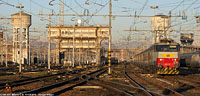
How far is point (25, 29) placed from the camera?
8875 cm

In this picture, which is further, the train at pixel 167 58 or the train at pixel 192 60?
the train at pixel 192 60

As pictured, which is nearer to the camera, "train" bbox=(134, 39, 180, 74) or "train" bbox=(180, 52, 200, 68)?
"train" bbox=(134, 39, 180, 74)

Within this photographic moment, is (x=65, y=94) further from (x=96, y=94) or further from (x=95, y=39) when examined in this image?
(x=95, y=39)

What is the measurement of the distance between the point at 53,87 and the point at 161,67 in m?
14.3

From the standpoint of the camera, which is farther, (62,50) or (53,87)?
(62,50)

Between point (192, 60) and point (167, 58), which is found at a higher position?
point (167, 58)

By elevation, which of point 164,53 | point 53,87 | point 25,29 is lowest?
point 53,87

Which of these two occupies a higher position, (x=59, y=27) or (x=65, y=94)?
(x=59, y=27)

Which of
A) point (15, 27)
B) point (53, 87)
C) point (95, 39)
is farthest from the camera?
point (95, 39)

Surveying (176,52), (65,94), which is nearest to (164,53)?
(176,52)

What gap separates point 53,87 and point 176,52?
15.6 m

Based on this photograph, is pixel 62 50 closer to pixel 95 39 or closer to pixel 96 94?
pixel 95 39

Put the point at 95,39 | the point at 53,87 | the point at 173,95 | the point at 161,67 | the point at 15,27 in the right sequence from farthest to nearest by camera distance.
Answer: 1. the point at 95,39
2. the point at 15,27
3. the point at 161,67
4. the point at 53,87
5. the point at 173,95

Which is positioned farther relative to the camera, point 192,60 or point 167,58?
point 192,60
